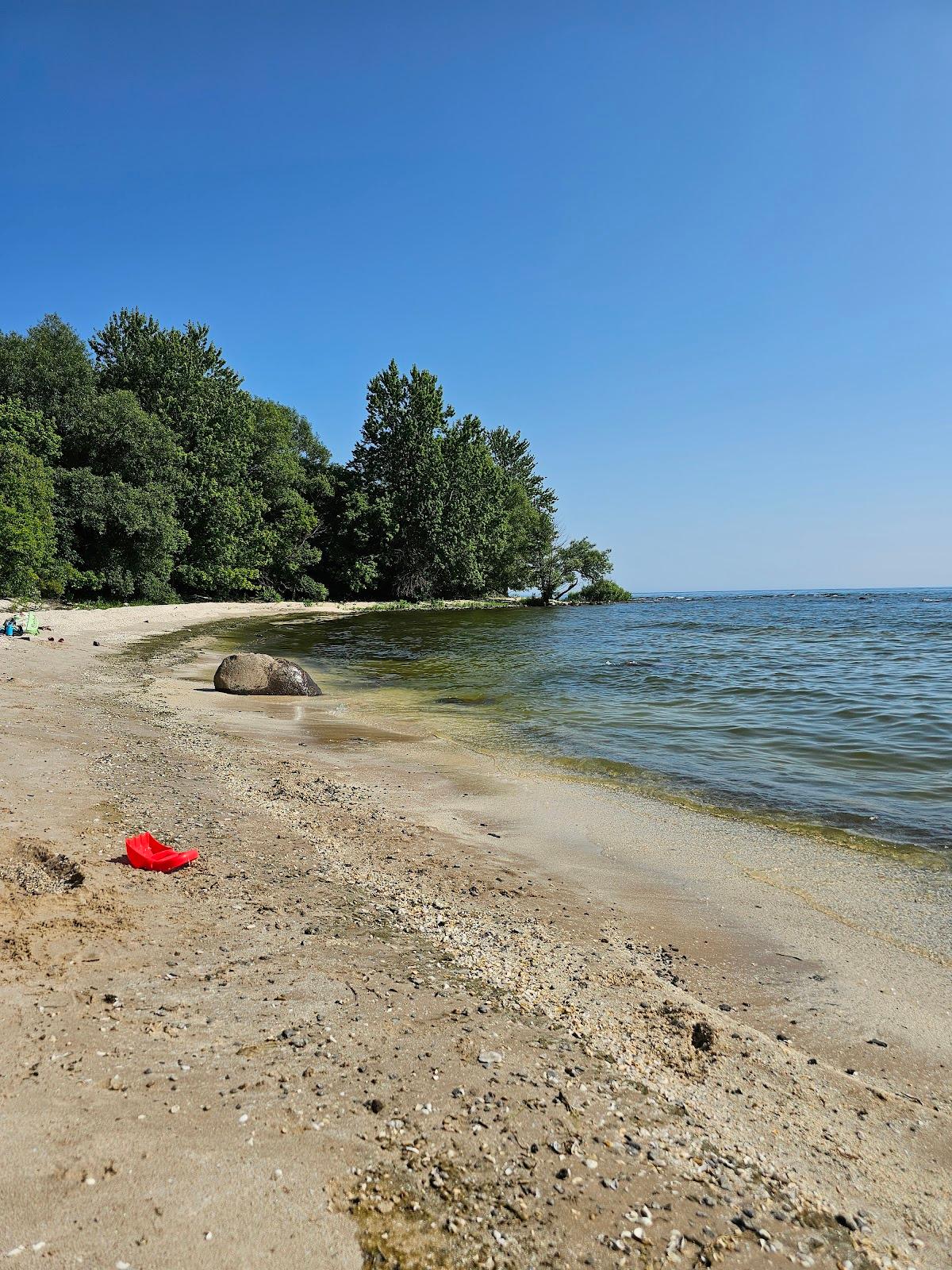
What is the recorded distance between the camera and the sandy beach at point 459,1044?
2.28 metres

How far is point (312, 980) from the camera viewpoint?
3705 mm

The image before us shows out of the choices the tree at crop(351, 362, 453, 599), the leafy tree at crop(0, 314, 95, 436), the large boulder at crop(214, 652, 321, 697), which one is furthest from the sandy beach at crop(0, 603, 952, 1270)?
the tree at crop(351, 362, 453, 599)

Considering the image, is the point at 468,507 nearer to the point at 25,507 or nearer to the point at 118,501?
the point at 118,501

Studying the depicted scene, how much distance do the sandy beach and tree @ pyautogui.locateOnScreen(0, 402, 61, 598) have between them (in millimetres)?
27998

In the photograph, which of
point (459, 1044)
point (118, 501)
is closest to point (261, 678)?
point (459, 1044)

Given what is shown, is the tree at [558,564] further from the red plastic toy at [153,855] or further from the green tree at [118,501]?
the red plastic toy at [153,855]

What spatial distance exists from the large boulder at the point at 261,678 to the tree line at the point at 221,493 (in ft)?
67.1

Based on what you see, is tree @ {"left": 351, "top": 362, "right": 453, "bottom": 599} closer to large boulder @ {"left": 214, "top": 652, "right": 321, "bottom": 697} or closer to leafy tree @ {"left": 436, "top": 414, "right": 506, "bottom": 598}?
leafy tree @ {"left": 436, "top": 414, "right": 506, "bottom": 598}

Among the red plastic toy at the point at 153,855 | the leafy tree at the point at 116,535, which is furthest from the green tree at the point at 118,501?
the red plastic toy at the point at 153,855

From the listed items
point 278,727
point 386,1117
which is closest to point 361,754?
point 278,727

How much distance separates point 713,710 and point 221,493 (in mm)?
38103

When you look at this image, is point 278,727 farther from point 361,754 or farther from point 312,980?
point 312,980

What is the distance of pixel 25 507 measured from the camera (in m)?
30.5

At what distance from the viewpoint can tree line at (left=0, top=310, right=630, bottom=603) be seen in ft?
116
